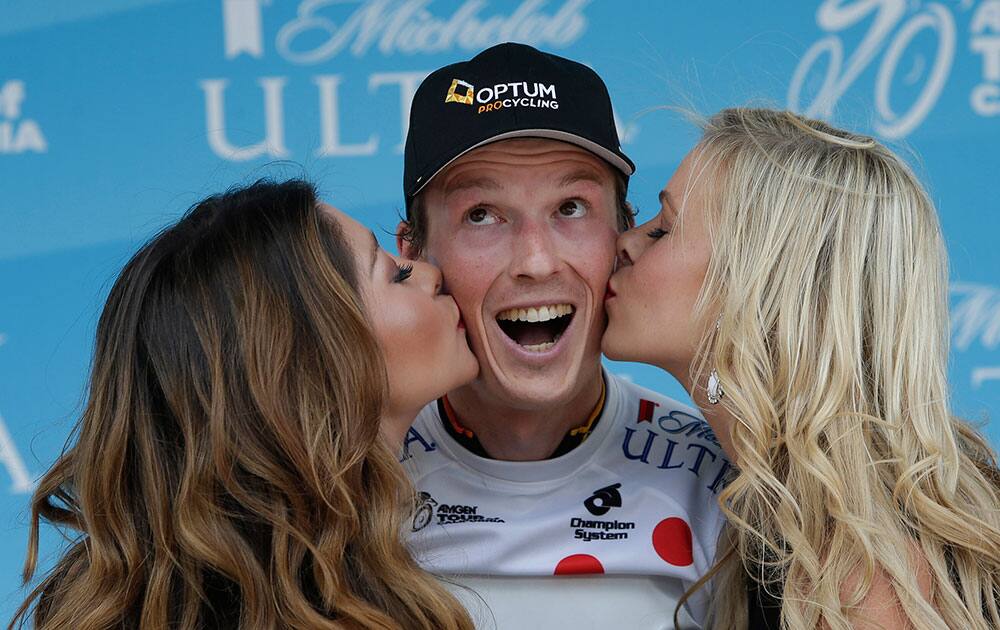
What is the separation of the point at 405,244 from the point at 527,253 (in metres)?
0.32

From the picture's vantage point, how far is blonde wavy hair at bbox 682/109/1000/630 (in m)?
1.54

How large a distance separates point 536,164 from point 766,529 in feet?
2.14

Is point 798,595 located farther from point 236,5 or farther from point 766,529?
point 236,5

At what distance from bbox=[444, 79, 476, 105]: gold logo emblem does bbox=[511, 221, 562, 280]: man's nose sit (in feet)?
0.71

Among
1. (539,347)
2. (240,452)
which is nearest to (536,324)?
(539,347)

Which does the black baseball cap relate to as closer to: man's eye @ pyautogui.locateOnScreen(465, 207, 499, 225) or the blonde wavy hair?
man's eye @ pyautogui.locateOnScreen(465, 207, 499, 225)

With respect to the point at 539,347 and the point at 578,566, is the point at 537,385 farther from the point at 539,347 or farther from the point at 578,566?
the point at 578,566

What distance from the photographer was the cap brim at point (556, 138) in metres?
1.82

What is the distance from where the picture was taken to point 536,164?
73.9 inches

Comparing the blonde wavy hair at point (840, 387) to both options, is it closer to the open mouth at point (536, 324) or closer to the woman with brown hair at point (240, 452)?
the open mouth at point (536, 324)

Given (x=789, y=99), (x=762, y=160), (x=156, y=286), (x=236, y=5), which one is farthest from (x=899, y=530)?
(x=236, y=5)

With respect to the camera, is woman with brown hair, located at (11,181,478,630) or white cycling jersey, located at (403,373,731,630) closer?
woman with brown hair, located at (11,181,478,630)

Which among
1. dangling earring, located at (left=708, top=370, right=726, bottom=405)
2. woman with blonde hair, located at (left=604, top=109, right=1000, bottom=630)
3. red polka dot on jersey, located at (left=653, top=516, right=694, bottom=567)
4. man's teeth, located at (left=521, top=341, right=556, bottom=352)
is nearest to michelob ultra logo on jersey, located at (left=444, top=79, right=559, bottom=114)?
woman with blonde hair, located at (left=604, top=109, right=1000, bottom=630)

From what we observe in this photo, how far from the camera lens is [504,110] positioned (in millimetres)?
1845
